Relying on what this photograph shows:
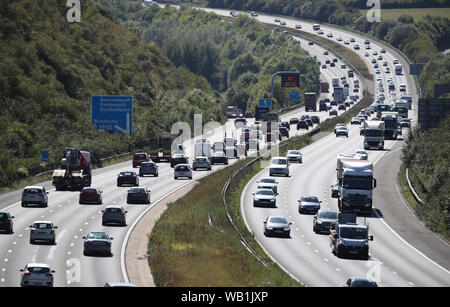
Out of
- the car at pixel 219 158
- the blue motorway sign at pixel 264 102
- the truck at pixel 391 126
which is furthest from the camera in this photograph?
the blue motorway sign at pixel 264 102

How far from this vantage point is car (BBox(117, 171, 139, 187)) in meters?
78.7

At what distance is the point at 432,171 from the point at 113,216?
3416 cm

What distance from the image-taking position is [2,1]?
13150 cm

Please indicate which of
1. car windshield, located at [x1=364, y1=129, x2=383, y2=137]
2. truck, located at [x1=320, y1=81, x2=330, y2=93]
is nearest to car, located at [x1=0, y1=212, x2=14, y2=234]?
car windshield, located at [x1=364, y1=129, x2=383, y2=137]

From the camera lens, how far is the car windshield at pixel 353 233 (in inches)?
2010

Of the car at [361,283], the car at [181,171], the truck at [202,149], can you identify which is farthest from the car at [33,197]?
the truck at [202,149]

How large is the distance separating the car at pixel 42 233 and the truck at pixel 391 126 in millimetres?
73305

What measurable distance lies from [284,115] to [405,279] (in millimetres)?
121262

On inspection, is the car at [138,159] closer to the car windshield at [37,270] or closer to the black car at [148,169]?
the black car at [148,169]

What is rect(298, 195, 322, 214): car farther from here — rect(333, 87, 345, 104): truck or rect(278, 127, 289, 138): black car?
rect(333, 87, 345, 104): truck

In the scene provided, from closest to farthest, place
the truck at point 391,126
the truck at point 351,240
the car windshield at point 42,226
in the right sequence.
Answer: the car windshield at point 42,226 < the truck at point 351,240 < the truck at point 391,126

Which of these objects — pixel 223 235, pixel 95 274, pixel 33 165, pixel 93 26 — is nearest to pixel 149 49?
pixel 93 26

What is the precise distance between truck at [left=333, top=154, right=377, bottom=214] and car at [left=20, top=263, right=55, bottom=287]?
2959 centimetres
